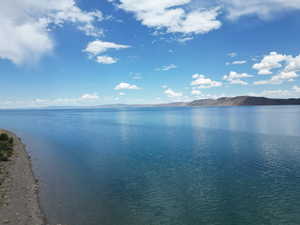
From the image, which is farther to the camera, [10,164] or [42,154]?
[42,154]

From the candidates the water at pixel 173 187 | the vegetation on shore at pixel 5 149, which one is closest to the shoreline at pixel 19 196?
the water at pixel 173 187

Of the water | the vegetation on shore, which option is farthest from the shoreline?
the vegetation on shore

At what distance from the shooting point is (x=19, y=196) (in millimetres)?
17062

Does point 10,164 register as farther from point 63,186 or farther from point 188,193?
point 188,193

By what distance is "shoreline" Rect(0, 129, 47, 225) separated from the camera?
1380cm

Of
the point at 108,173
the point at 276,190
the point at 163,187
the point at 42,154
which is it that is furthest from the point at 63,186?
the point at 276,190

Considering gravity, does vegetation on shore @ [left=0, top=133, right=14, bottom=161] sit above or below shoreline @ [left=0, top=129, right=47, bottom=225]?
above

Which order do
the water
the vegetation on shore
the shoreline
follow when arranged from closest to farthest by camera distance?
1. the shoreline
2. the water
3. the vegetation on shore

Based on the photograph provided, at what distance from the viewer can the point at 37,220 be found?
13.9 m

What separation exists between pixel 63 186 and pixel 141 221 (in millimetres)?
10026

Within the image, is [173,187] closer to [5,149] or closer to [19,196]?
[19,196]

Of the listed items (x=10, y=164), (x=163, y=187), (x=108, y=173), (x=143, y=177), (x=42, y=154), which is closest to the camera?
(x=163, y=187)

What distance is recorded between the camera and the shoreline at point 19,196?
1380 cm

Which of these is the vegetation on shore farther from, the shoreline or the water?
the water
